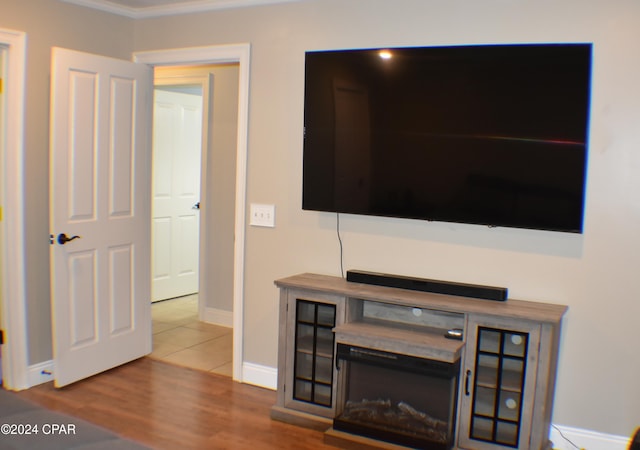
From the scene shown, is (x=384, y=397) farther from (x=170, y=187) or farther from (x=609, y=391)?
(x=170, y=187)

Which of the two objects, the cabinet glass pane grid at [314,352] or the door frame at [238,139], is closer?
the cabinet glass pane grid at [314,352]

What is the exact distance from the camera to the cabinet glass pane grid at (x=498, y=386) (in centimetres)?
274

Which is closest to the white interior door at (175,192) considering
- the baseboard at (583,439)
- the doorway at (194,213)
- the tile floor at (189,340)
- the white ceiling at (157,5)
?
the doorway at (194,213)

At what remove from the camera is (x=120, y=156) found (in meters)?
3.83

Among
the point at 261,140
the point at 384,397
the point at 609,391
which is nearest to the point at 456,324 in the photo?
the point at 384,397

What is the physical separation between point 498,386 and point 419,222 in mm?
961

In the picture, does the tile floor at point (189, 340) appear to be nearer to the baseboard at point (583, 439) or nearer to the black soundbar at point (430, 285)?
the black soundbar at point (430, 285)

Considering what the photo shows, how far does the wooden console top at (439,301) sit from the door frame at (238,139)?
656 millimetres

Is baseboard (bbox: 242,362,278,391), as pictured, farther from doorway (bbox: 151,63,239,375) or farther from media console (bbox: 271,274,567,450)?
media console (bbox: 271,274,567,450)

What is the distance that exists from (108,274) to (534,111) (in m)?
2.78

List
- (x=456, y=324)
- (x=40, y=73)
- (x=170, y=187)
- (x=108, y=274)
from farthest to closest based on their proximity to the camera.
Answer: (x=170, y=187)
(x=108, y=274)
(x=40, y=73)
(x=456, y=324)

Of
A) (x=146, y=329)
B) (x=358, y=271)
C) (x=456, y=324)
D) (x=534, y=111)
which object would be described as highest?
(x=534, y=111)

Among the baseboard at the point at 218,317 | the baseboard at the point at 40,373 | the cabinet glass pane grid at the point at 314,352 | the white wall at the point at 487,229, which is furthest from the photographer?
the baseboard at the point at 218,317

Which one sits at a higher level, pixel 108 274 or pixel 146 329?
pixel 108 274
